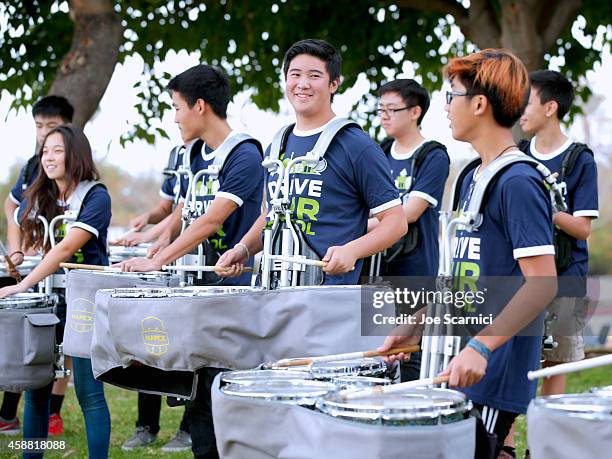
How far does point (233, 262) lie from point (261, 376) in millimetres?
1638

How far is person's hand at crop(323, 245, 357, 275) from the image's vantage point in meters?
3.96

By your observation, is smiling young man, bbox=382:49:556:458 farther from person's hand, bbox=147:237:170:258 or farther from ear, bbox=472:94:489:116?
person's hand, bbox=147:237:170:258

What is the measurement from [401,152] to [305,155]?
6.86 ft

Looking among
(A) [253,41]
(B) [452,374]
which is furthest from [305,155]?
(A) [253,41]

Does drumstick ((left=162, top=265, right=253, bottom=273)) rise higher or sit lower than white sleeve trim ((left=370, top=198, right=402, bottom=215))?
lower

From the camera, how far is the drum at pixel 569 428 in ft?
8.64

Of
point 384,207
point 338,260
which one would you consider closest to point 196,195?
point 384,207

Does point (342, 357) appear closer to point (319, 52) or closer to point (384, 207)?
point (384, 207)

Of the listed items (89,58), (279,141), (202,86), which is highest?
(89,58)

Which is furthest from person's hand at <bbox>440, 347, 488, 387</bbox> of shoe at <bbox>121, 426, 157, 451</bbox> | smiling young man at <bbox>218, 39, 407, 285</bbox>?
shoe at <bbox>121, 426, 157, 451</bbox>

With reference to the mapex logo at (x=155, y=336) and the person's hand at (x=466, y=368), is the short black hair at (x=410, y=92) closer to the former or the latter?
the mapex logo at (x=155, y=336)

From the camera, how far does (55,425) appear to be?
7195 mm

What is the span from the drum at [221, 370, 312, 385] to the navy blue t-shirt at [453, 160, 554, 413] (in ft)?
1.74

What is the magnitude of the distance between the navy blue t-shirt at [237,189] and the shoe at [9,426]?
2569 mm
